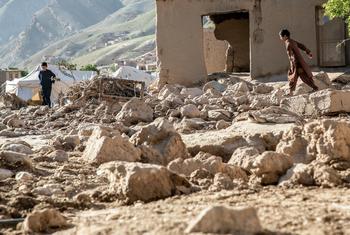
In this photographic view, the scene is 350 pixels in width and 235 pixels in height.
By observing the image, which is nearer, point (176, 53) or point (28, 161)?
Answer: point (28, 161)

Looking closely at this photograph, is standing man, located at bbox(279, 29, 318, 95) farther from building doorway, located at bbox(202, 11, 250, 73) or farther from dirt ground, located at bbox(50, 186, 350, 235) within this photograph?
building doorway, located at bbox(202, 11, 250, 73)

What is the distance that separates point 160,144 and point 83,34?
153 m

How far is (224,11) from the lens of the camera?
1548cm

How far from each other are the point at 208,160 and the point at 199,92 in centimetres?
874

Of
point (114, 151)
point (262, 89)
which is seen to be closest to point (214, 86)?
point (262, 89)

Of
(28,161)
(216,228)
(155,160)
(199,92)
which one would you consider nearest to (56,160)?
(28,161)

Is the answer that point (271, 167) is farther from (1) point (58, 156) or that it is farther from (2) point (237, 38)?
(2) point (237, 38)

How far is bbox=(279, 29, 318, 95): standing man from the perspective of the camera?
1028cm

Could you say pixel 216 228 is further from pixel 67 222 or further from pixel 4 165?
pixel 4 165

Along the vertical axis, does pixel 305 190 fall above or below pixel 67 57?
below

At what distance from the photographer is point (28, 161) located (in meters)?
5.96

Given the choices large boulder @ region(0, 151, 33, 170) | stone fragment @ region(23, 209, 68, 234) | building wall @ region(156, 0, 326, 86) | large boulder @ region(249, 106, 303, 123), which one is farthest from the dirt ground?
building wall @ region(156, 0, 326, 86)

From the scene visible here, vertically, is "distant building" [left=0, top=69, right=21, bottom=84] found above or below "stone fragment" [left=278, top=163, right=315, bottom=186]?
above

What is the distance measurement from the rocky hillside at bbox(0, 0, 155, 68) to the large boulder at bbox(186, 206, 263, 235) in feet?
357
